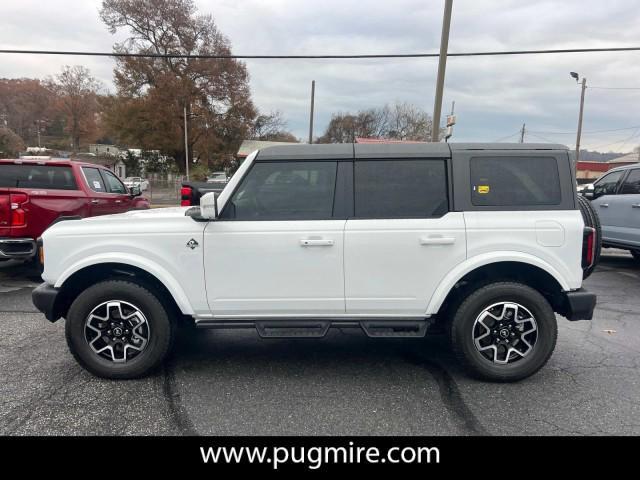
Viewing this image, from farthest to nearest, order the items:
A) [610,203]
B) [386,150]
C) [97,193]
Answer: [610,203], [97,193], [386,150]

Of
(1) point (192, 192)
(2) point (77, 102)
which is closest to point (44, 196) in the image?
(1) point (192, 192)

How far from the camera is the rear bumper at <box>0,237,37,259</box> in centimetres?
568

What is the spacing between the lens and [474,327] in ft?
10.8

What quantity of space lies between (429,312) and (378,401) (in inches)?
31.3

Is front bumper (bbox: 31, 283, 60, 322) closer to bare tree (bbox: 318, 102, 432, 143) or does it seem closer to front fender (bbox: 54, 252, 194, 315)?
front fender (bbox: 54, 252, 194, 315)

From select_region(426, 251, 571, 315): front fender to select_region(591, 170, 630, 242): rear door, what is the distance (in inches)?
212

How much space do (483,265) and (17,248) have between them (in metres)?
5.99

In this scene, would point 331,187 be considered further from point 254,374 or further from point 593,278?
point 593,278

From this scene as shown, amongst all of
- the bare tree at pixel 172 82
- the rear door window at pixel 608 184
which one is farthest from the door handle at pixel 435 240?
the bare tree at pixel 172 82

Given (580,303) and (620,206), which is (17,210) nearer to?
(580,303)

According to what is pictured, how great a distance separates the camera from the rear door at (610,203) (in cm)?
743

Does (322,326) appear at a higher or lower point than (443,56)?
lower

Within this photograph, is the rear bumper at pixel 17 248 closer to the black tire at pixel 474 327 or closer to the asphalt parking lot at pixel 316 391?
the asphalt parking lot at pixel 316 391

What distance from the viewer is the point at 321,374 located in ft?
11.6
